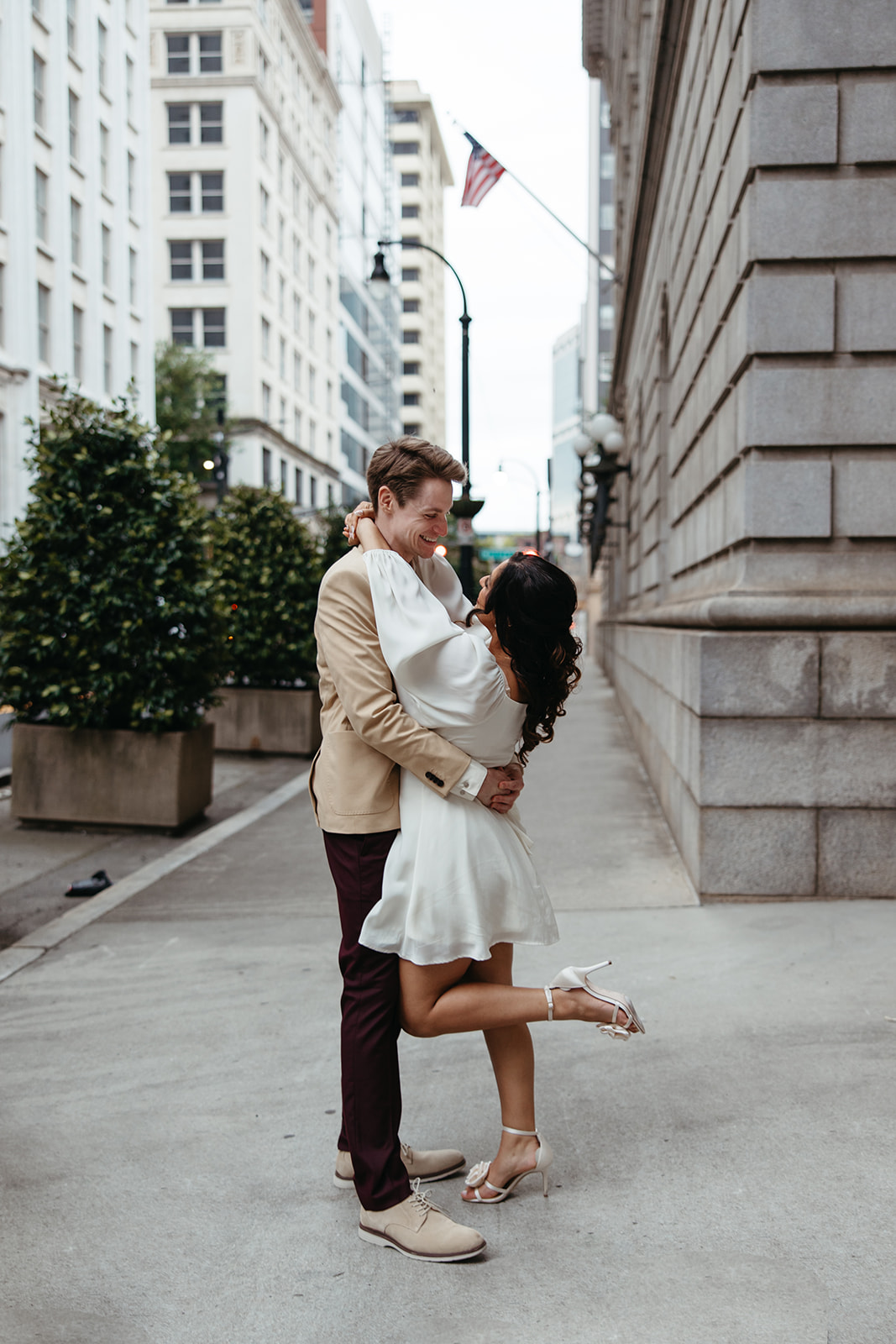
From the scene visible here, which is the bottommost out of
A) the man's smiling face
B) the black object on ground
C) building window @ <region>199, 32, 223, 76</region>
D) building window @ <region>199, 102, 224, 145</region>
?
the black object on ground

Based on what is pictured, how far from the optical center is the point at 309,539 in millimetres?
15078

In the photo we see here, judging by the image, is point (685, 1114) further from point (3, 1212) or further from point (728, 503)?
point (728, 503)

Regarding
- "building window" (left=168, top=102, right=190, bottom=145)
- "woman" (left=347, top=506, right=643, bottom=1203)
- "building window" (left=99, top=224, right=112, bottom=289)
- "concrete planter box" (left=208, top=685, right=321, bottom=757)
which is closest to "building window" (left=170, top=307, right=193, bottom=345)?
"building window" (left=168, top=102, right=190, bottom=145)

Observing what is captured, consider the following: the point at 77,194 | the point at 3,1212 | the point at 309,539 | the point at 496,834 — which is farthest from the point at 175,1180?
the point at 77,194

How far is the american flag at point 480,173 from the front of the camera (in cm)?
1731

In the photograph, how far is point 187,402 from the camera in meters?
49.8

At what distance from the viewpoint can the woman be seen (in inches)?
111

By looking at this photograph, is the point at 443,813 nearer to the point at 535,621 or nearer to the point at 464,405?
the point at 535,621

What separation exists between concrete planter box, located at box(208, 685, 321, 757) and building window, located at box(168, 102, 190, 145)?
160 ft

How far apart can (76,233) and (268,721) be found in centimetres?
3022

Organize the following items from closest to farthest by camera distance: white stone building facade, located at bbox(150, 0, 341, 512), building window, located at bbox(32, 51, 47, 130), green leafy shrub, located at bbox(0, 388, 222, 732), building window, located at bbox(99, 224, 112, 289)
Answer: green leafy shrub, located at bbox(0, 388, 222, 732) → building window, located at bbox(32, 51, 47, 130) → building window, located at bbox(99, 224, 112, 289) → white stone building facade, located at bbox(150, 0, 341, 512)

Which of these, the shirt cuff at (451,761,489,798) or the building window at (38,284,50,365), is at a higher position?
the building window at (38,284,50,365)

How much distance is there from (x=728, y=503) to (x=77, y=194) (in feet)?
120

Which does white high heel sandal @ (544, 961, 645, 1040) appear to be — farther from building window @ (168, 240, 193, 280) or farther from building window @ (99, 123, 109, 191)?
building window @ (168, 240, 193, 280)
